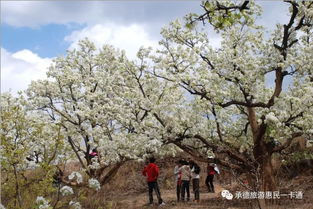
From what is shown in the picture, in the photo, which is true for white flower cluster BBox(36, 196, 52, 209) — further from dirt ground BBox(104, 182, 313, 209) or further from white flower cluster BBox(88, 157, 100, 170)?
white flower cluster BBox(88, 157, 100, 170)

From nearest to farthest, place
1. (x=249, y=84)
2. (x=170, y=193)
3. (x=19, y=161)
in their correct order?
(x=19, y=161), (x=249, y=84), (x=170, y=193)

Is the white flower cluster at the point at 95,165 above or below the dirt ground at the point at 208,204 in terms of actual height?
above

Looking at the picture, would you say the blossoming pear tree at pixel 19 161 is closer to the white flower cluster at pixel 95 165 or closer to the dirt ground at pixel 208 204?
the dirt ground at pixel 208 204

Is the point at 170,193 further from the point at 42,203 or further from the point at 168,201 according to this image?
the point at 42,203

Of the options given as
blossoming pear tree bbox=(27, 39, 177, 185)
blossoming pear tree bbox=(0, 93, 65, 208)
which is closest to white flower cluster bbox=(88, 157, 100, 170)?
blossoming pear tree bbox=(27, 39, 177, 185)

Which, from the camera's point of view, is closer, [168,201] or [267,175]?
[267,175]

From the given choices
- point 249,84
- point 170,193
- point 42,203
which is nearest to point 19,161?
point 42,203

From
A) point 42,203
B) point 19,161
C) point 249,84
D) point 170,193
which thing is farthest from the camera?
point 170,193

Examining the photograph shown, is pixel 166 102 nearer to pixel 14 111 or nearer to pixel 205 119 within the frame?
pixel 205 119

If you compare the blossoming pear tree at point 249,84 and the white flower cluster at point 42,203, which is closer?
the white flower cluster at point 42,203

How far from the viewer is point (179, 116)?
48.9ft

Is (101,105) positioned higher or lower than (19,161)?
higher

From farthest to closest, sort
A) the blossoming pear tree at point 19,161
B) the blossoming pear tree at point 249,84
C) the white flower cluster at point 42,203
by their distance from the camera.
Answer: the blossoming pear tree at point 249,84 < the blossoming pear tree at point 19,161 < the white flower cluster at point 42,203

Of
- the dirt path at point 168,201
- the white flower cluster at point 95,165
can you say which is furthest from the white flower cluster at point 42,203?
the white flower cluster at point 95,165
